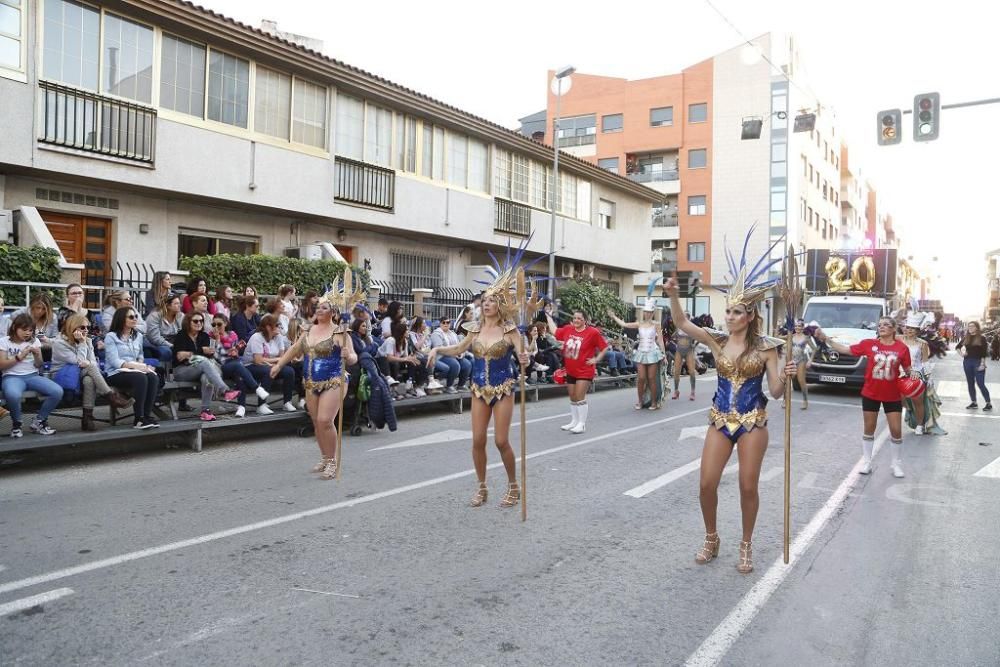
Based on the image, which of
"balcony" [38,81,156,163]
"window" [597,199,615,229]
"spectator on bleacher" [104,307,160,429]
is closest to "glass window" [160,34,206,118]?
"balcony" [38,81,156,163]

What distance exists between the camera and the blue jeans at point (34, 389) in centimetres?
→ 817

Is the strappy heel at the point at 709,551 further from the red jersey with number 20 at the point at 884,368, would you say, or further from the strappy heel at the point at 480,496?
the red jersey with number 20 at the point at 884,368

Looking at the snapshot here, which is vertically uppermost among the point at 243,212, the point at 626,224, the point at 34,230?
the point at 626,224

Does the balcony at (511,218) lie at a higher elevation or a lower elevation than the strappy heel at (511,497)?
higher

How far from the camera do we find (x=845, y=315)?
19406mm

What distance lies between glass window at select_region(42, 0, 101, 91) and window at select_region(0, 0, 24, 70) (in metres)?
0.48

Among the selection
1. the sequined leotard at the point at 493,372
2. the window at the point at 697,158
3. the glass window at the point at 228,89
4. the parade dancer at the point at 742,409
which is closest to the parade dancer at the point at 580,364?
the sequined leotard at the point at 493,372

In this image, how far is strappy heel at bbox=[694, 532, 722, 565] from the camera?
536 cm

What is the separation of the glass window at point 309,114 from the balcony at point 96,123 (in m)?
3.88

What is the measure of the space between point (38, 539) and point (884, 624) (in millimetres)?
5822

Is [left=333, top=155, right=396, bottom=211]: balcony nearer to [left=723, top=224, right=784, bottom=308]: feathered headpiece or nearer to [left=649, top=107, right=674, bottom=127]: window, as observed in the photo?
[left=723, top=224, right=784, bottom=308]: feathered headpiece

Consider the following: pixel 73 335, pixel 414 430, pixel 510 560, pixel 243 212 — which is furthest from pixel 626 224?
pixel 510 560

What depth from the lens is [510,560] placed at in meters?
5.32

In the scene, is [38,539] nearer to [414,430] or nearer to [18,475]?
[18,475]
